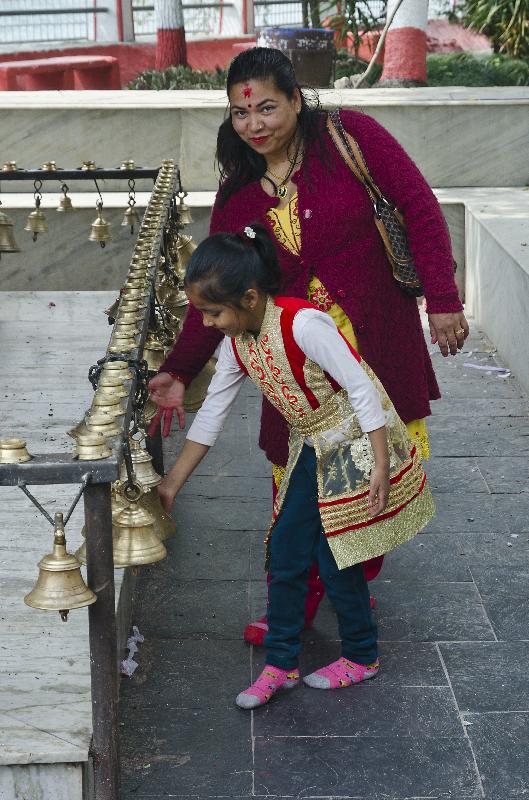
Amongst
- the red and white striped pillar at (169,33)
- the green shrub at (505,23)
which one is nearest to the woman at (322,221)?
the red and white striped pillar at (169,33)

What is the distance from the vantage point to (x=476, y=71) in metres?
12.4

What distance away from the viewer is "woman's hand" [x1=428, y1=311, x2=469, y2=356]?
10.6 feet

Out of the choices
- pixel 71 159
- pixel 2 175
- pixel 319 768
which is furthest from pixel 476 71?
pixel 319 768

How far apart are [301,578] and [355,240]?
93 centimetres

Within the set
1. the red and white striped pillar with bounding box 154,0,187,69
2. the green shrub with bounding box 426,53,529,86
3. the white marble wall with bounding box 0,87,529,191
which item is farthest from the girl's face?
the red and white striped pillar with bounding box 154,0,187,69

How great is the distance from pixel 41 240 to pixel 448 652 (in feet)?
17.0

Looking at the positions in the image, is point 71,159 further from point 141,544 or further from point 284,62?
point 141,544

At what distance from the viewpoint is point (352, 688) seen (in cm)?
329

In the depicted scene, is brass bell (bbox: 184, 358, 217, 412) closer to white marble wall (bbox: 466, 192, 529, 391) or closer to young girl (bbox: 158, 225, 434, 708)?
young girl (bbox: 158, 225, 434, 708)

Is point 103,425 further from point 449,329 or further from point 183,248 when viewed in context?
point 183,248

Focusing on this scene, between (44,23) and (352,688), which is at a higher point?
(44,23)

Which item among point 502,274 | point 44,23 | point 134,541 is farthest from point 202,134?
point 44,23

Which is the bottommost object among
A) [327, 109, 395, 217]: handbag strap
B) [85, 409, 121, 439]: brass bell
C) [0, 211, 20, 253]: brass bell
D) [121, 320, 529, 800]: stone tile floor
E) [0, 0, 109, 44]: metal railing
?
[121, 320, 529, 800]: stone tile floor

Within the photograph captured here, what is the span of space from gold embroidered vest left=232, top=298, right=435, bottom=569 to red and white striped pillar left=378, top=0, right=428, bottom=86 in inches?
351
